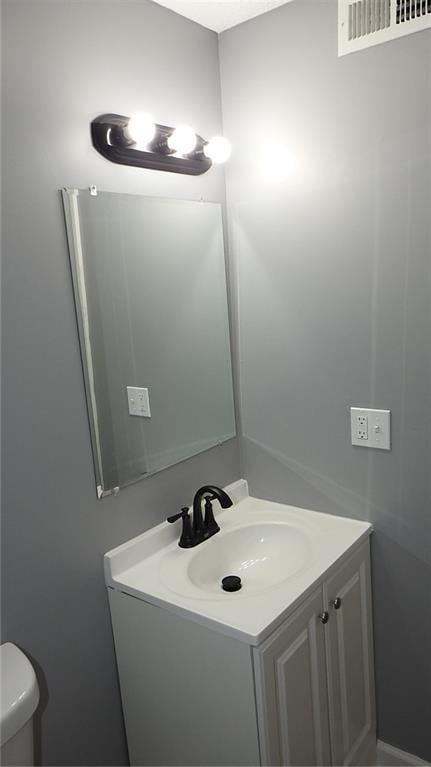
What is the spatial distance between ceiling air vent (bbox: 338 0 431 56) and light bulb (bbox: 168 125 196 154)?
47cm

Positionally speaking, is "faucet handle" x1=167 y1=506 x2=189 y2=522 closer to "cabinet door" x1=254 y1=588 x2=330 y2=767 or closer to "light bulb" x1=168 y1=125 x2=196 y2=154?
Answer: "cabinet door" x1=254 y1=588 x2=330 y2=767

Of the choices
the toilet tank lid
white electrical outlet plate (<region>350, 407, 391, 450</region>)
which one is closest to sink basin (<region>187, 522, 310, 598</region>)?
white electrical outlet plate (<region>350, 407, 391, 450</region>)

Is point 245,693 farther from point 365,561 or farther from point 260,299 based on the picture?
point 260,299

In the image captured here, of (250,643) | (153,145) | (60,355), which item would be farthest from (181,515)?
(153,145)

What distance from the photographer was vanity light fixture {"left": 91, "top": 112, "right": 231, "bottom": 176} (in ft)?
4.74

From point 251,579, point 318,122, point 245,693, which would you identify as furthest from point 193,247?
point 245,693

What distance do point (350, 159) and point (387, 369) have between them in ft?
2.02

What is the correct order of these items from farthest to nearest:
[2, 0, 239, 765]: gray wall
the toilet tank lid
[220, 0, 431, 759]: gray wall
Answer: [220, 0, 431, 759]: gray wall, [2, 0, 239, 765]: gray wall, the toilet tank lid

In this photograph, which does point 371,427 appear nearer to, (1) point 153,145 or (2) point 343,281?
(2) point 343,281

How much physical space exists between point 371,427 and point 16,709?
116cm

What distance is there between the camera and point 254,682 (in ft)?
4.15

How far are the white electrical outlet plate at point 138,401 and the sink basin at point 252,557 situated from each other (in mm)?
450

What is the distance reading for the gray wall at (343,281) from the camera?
1.50 m

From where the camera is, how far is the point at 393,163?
4.91ft
